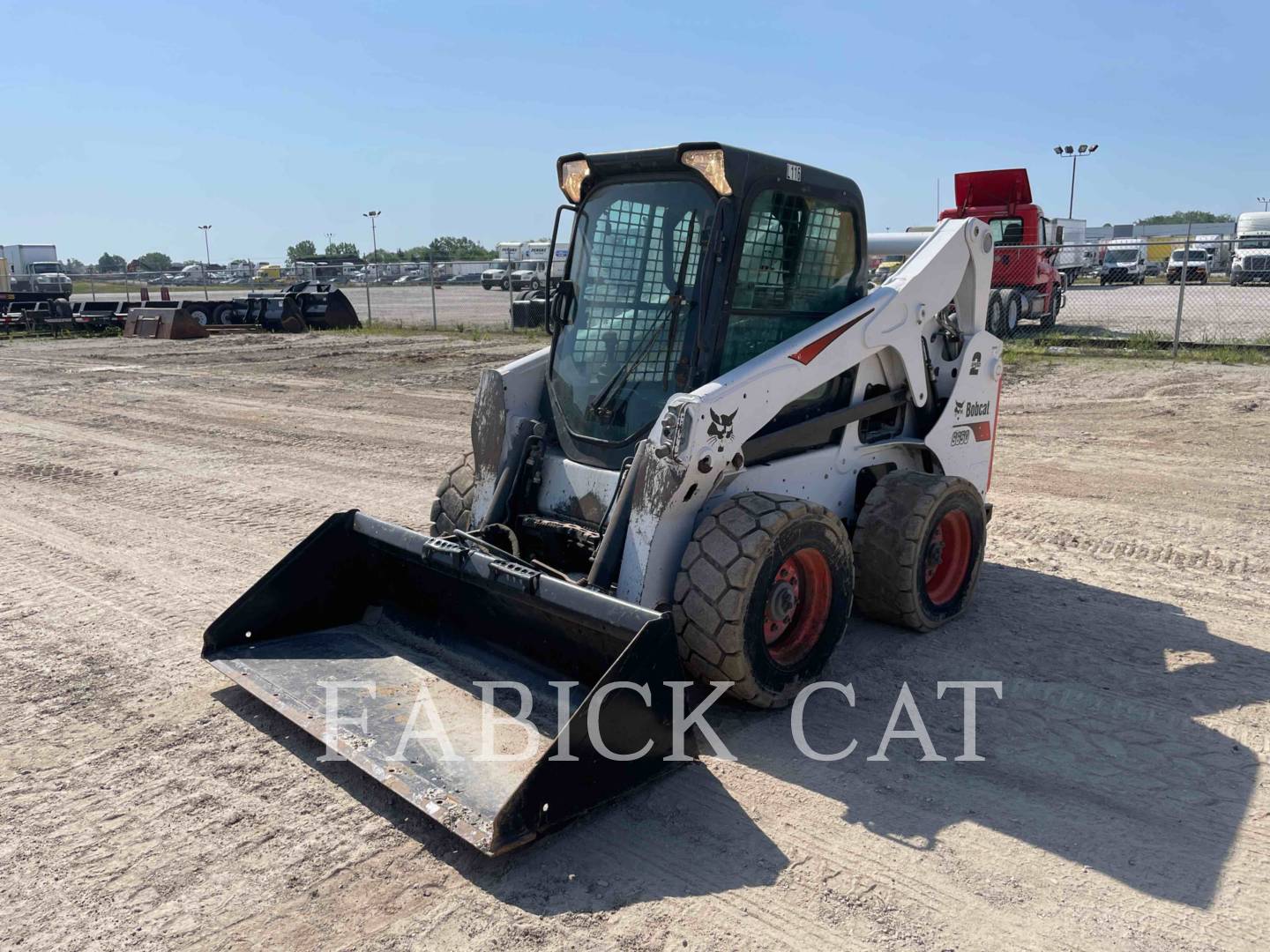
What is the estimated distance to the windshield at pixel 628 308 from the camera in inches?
174

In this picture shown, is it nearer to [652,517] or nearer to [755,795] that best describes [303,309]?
[652,517]

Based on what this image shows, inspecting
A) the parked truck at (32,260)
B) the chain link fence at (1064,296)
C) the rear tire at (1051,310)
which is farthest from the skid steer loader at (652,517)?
the parked truck at (32,260)

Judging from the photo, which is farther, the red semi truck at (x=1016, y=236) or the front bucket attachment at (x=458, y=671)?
the red semi truck at (x=1016, y=236)

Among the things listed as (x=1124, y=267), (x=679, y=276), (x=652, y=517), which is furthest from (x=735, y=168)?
Result: (x=1124, y=267)

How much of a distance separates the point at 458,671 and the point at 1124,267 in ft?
119

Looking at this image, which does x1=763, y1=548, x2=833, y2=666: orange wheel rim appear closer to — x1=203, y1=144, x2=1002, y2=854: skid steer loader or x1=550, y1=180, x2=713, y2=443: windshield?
x1=203, y1=144, x2=1002, y2=854: skid steer loader

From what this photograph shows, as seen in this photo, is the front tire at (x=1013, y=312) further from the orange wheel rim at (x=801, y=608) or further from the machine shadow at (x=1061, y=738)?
the orange wheel rim at (x=801, y=608)

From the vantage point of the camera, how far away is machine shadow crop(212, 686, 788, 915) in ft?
10.1

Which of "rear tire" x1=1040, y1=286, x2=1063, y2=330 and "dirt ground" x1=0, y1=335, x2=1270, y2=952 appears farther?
"rear tire" x1=1040, y1=286, x2=1063, y2=330

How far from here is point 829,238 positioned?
4.81 m

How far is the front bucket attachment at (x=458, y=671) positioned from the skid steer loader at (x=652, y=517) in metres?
0.01

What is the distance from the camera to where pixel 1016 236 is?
17734 millimetres

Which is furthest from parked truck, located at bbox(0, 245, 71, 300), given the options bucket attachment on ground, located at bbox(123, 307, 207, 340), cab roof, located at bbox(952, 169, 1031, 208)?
cab roof, located at bbox(952, 169, 1031, 208)

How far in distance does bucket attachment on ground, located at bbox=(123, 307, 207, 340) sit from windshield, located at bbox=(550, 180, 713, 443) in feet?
66.9
